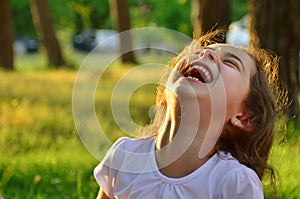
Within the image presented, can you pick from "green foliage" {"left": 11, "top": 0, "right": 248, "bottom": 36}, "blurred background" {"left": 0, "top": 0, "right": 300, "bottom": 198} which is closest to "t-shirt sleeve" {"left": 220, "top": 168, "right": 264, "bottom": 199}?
"blurred background" {"left": 0, "top": 0, "right": 300, "bottom": 198}

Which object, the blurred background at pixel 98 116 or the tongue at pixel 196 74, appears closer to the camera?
the tongue at pixel 196 74

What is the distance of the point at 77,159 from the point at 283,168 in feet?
5.62

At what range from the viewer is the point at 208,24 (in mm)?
10281

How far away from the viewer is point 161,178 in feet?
10.2

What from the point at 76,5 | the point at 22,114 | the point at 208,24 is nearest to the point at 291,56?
the point at 208,24

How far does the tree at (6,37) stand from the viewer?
20.4m

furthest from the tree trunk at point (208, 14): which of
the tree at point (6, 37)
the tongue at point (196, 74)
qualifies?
the tree at point (6, 37)

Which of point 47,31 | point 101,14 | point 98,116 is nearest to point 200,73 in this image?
point 98,116

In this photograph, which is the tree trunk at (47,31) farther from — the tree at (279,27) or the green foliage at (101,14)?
the green foliage at (101,14)

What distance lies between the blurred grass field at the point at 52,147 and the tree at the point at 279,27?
0.90m

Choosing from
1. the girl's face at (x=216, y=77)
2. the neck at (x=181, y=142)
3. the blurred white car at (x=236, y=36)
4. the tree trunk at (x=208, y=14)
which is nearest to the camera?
the girl's face at (x=216, y=77)

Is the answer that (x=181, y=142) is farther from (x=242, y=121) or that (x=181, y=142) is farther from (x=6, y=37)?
(x=6, y=37)

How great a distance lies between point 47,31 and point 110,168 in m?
20.3

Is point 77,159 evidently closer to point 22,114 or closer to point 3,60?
point 22,114
